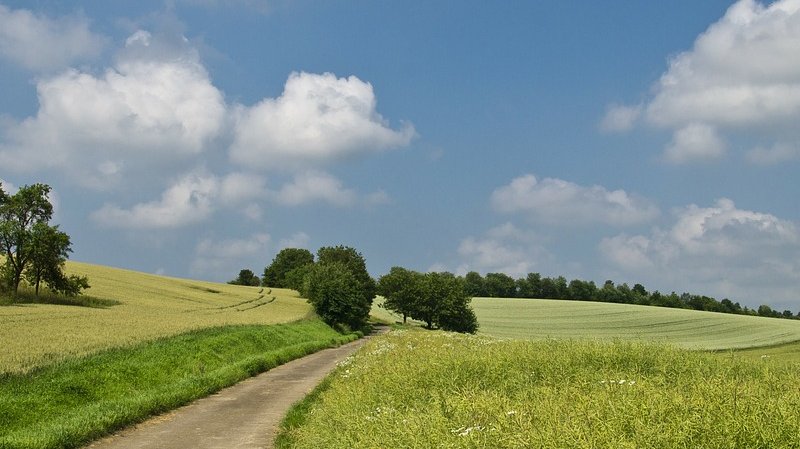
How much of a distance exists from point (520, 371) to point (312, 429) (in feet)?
13.4

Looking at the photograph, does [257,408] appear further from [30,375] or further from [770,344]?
[770,344]

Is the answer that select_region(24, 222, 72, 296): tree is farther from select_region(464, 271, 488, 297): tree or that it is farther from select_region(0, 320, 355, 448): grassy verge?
select_region(464, 271, 488, 297): tree

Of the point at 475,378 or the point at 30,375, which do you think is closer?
the point at 475,378

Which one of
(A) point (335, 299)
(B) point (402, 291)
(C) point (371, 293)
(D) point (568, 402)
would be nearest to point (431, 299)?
(B) point (402, 291)

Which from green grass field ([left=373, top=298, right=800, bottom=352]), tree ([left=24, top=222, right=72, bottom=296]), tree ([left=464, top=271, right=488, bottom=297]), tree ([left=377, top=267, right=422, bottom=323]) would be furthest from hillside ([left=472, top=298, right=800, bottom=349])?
tree ([left=464, top=271, right=488, bottom=297])

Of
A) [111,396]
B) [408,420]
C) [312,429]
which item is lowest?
[111,396]

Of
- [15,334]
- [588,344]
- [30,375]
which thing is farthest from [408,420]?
[15,334]

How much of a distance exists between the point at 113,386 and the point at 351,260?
336ft

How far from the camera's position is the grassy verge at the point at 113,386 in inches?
557

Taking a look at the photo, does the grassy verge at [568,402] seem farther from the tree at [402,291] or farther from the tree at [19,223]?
the tree at [402,291]

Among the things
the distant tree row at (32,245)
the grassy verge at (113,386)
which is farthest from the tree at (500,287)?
the grassy verge at (113,386)

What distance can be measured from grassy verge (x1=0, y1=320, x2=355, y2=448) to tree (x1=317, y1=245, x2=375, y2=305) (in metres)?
80.1

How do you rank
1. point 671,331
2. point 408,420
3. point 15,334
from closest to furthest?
point 408,420, point 15,334, point 671,331

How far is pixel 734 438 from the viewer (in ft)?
20.2
